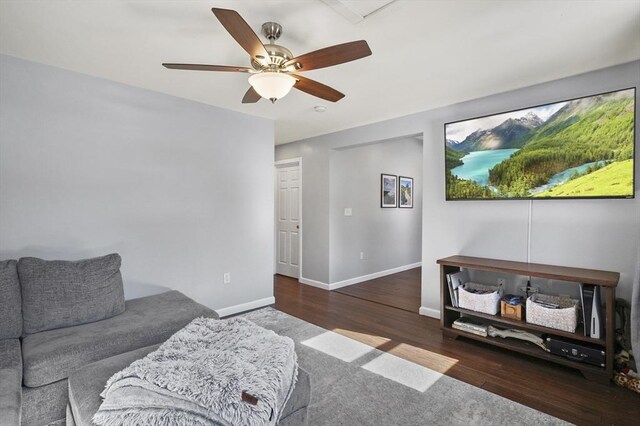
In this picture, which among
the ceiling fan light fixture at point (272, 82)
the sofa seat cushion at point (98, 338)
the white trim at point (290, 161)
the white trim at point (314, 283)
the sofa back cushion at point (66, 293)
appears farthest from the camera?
the white trim at point (290, 161)

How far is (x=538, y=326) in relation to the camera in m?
2.49

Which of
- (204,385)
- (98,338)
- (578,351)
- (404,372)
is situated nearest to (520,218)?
(578,351)

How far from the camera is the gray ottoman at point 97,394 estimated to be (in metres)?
1.27

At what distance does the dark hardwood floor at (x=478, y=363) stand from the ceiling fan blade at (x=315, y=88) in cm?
215

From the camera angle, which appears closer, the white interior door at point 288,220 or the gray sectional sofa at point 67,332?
the gray sectional sofa at point 67,332

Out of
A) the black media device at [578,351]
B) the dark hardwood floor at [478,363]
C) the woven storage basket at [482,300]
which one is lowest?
the dark hardwood floor at [478,363]

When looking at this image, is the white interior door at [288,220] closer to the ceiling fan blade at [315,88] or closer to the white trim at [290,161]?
the white trim at [290,161]

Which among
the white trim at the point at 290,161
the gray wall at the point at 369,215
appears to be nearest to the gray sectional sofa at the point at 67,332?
the gray wall at the point at 369,215

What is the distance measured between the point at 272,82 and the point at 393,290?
12.1 ft

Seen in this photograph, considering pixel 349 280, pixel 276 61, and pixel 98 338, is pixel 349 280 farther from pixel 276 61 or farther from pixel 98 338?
pixel 276 61

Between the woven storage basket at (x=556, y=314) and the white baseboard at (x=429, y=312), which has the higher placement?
the woven storage basket at (x=556, y=314)

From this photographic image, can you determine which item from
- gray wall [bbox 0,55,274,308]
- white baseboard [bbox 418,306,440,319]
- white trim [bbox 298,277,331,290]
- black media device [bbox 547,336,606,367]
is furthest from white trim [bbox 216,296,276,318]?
black media device [bbox 547,336,606,367]

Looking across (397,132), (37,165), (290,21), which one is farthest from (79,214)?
(397,132)

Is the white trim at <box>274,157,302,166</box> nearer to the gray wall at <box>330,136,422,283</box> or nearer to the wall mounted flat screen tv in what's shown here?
the gray wall at <box>330,136,422,283</box>
